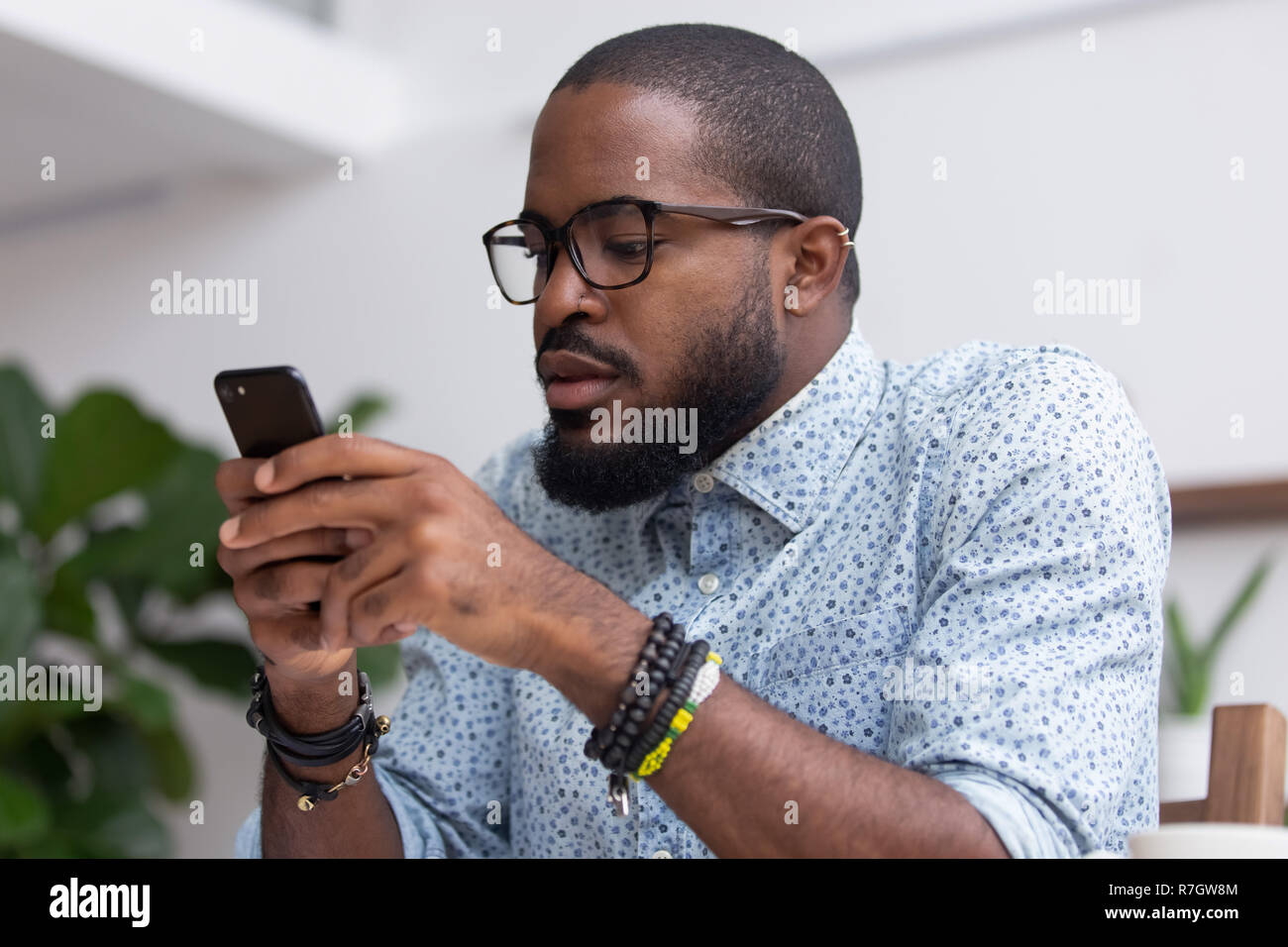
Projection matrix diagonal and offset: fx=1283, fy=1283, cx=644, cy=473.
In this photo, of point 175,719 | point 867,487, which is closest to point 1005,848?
point 867,487

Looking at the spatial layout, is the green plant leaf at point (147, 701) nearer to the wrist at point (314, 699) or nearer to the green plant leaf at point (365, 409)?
the green plant leaf at point (365, 409)

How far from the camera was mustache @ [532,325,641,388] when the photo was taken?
117 cm

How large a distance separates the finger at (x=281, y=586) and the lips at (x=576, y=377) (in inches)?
14.3

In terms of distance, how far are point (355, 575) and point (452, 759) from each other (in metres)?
0.54

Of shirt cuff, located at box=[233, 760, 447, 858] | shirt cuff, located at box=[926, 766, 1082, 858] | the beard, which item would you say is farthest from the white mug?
shirt cuff, located at box=[233, 760, 447, 858]

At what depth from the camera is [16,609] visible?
2600 mm

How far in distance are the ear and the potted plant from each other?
3.95 ft

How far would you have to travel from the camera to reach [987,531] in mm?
999

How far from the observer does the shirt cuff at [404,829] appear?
1.22m

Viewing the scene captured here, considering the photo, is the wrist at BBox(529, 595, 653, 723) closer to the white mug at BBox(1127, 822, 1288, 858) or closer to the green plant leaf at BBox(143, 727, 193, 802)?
the white mug at BBox(1127, 822, 1288, 858)

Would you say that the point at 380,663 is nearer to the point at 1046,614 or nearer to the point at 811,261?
the point at 811,261

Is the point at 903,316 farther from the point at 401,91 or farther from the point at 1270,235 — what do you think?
the point at 401,91

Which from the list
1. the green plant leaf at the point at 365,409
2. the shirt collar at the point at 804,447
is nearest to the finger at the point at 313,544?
the shirt collar at the point at 804,447

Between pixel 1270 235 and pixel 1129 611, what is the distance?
1599 millimetres
